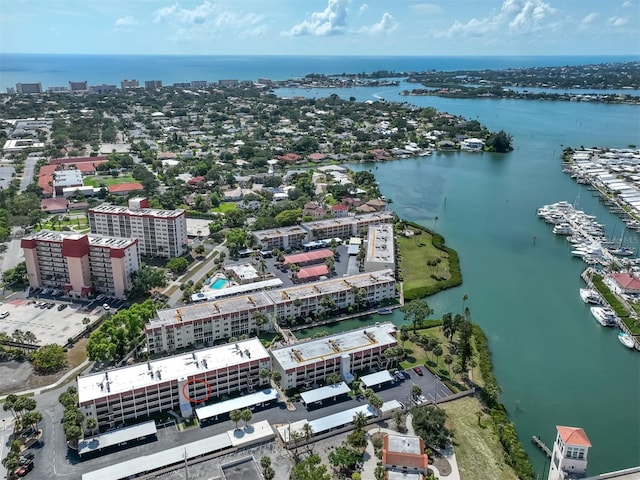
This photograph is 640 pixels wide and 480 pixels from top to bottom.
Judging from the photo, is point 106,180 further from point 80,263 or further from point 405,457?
point 405,457

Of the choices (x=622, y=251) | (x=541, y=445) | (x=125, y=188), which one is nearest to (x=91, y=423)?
(x=541, y=445)

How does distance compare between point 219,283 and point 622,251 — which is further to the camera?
point 622,251

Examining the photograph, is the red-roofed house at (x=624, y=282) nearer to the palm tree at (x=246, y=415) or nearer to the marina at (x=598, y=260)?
the marina at (x=598, y=260)

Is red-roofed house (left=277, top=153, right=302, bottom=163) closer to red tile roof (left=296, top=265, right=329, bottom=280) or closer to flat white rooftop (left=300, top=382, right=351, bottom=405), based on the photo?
red tile roof (left=296, top=265, right=329, bottom=280)

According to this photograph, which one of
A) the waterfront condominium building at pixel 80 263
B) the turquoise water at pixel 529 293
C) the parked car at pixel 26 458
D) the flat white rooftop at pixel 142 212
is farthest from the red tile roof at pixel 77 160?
the parked car at pixel 26 458

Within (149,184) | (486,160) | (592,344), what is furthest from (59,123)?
(592,344)
